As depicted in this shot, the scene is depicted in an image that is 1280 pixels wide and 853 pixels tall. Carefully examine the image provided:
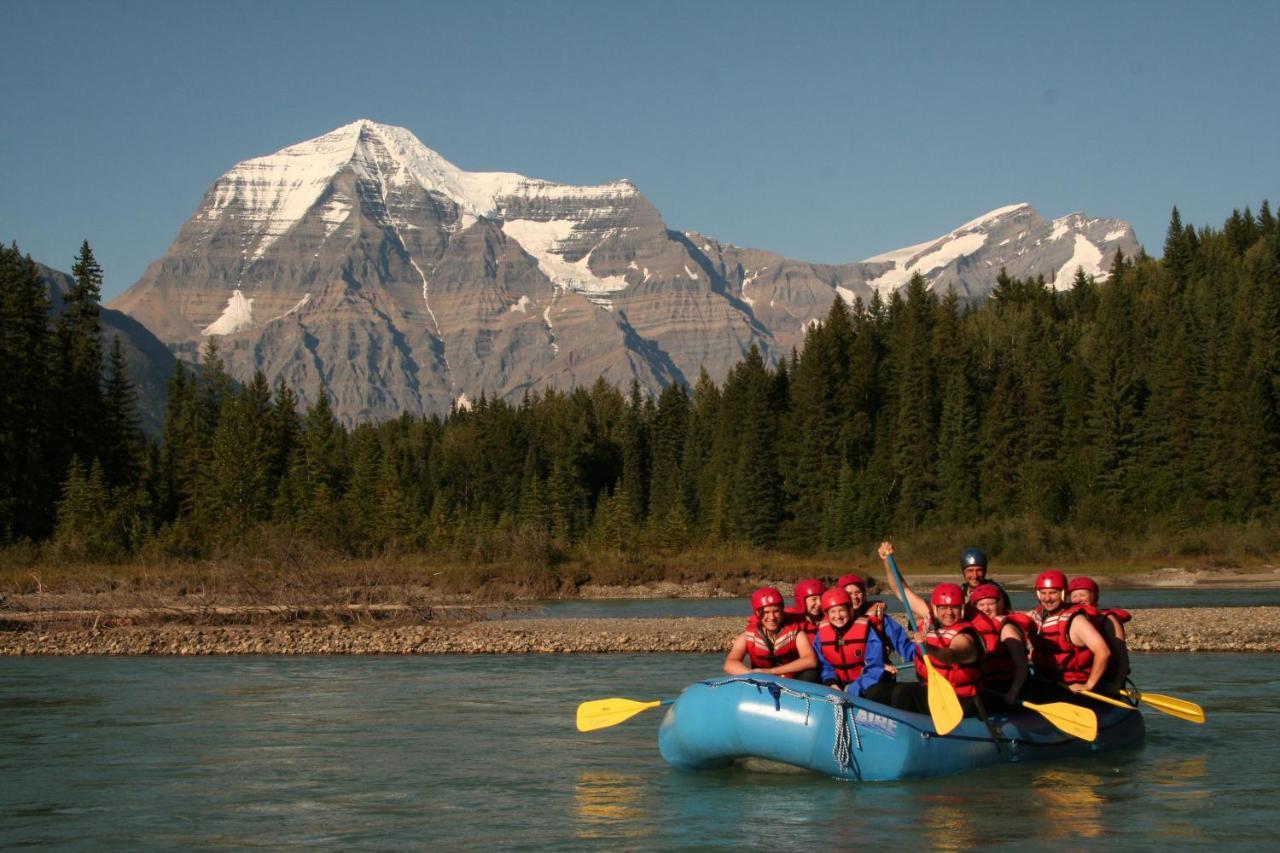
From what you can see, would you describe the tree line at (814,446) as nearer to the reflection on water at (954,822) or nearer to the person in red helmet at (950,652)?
the person in red helmet at (950,652)

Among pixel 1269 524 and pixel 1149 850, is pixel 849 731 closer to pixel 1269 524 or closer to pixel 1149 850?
pixel 1149 850

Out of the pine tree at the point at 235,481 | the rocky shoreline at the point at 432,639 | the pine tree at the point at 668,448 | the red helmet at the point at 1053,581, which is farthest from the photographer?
the pine tree at the point at 668,448

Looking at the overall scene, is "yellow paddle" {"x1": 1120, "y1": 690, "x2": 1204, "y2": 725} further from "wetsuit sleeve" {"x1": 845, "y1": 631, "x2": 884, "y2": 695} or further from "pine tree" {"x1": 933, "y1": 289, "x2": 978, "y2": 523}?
"pine tree" {"x1": 933, "y1": 289, "x2": 978, "y2": 523}

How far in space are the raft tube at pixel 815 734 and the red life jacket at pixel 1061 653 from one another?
1815 millimetres

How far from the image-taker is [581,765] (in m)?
19.8

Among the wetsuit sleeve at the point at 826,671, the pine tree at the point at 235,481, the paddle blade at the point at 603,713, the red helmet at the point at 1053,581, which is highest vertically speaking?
the pine tree at the point at 235,481

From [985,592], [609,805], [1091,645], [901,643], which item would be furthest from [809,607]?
[1091,645]

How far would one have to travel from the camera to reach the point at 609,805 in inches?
675

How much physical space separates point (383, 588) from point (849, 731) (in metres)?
30.8

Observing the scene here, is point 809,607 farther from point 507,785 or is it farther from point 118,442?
point 118,442

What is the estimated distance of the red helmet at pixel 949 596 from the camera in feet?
55.3

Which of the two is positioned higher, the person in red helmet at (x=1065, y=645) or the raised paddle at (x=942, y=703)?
the person in red helmet at (x=1065, y=645)

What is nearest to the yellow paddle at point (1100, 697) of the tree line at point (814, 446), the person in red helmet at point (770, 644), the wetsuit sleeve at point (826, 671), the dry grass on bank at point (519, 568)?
the wetsuit sleeve at point (826, 671)

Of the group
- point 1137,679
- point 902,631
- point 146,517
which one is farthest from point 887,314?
point 902,631
